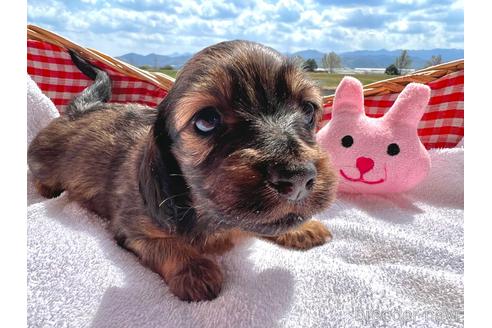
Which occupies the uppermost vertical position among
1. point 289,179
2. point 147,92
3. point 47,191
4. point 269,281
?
point 147,92

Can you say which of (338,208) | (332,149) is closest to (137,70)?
(332,149)

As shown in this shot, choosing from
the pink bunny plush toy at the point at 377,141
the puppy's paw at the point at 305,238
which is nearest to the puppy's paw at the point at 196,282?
the puppy's paw at the point at 305,238

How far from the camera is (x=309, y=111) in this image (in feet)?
5.04

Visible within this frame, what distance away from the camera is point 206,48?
1564mm

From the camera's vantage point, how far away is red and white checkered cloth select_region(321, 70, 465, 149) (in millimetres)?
2793

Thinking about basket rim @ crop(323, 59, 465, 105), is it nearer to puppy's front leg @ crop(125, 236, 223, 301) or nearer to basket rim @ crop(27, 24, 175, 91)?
basket rim @ crop(27, 24, 175, 91)

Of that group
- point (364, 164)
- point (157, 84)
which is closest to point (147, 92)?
point (157, 84)

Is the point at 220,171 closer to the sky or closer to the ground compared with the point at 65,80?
closer to the ground

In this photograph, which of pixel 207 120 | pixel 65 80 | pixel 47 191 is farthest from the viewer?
pixel 65 80

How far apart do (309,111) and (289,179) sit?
46 cm

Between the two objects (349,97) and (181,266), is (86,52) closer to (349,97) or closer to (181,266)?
(349,97)

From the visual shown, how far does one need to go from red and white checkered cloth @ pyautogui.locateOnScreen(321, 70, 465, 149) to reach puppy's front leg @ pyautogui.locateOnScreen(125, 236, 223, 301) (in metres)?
1.52

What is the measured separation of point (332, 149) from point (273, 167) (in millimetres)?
1338

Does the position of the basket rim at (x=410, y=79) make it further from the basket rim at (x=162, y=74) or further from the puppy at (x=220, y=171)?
the puppy at (x=220, y=171)
